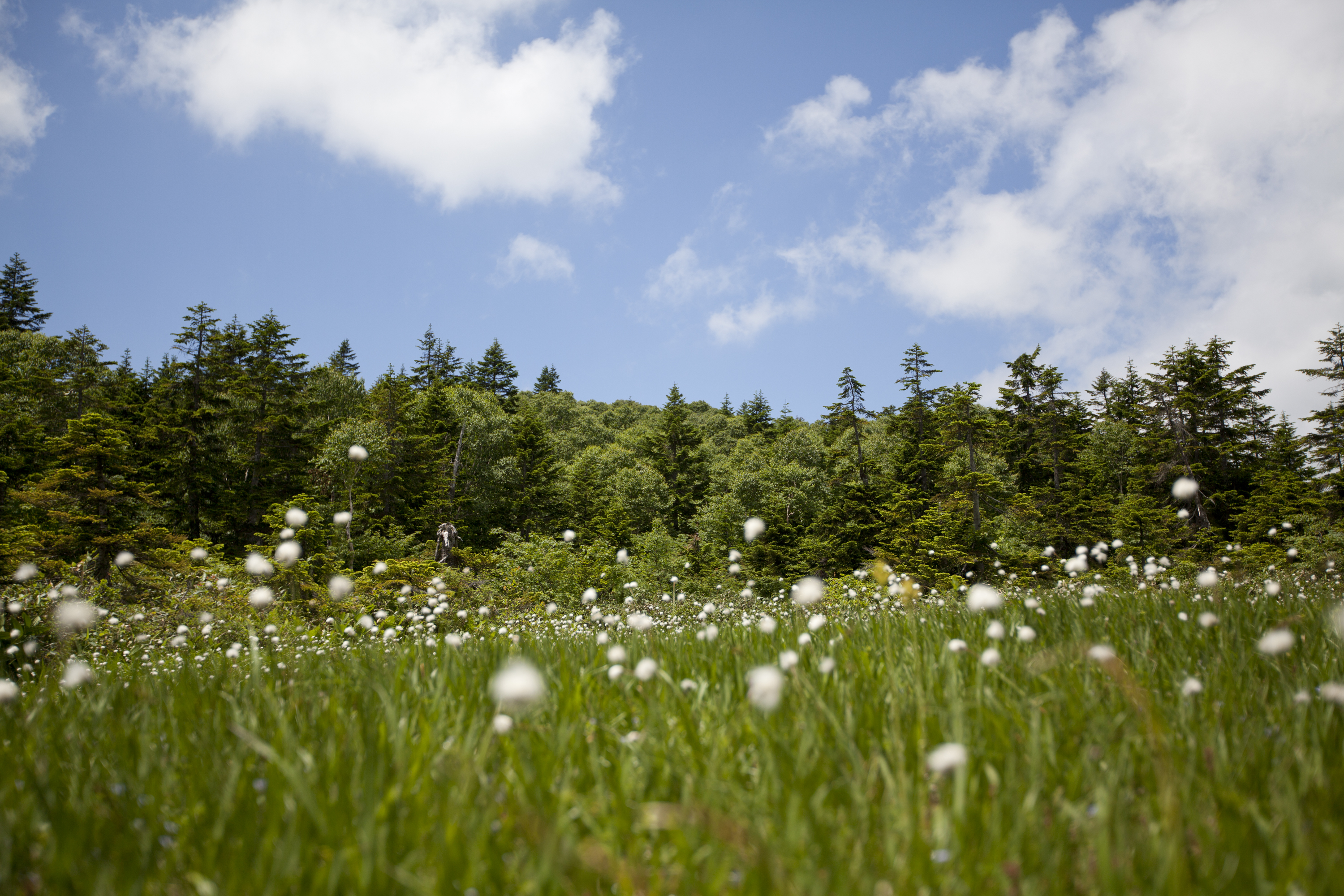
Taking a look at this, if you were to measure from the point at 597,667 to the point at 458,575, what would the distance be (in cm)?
1466

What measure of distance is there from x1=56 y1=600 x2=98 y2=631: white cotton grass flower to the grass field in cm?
353

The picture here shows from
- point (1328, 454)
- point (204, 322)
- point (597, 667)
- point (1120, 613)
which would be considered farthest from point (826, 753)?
point (204, 322)

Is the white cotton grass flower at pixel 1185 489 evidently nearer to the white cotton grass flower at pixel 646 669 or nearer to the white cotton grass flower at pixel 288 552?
the white cotton grass flower at pixel 646 669

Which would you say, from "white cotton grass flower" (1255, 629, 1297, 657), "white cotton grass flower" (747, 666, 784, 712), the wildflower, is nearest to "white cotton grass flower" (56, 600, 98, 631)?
the wildflower

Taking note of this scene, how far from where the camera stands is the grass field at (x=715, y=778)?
1211 mm

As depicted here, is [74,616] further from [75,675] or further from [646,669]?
[646,669]

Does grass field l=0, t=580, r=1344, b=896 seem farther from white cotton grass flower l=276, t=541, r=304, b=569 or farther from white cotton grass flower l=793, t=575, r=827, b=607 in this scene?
white cotton grass flower l=276, t=541, r=304, b=569

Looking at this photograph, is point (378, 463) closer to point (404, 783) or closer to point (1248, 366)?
point (404, 783)

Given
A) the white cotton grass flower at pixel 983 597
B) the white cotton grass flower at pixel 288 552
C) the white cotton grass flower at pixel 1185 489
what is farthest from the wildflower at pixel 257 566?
the white cotton grass flower at pixel 1185 489

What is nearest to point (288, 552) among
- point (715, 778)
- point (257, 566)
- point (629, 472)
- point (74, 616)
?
point (257, 566)

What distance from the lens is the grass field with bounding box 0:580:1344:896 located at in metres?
1.21

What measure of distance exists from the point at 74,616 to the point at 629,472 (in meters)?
43.5

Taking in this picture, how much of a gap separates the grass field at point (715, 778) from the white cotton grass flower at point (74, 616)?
3533 millimetres

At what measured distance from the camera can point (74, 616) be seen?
5312 mm
